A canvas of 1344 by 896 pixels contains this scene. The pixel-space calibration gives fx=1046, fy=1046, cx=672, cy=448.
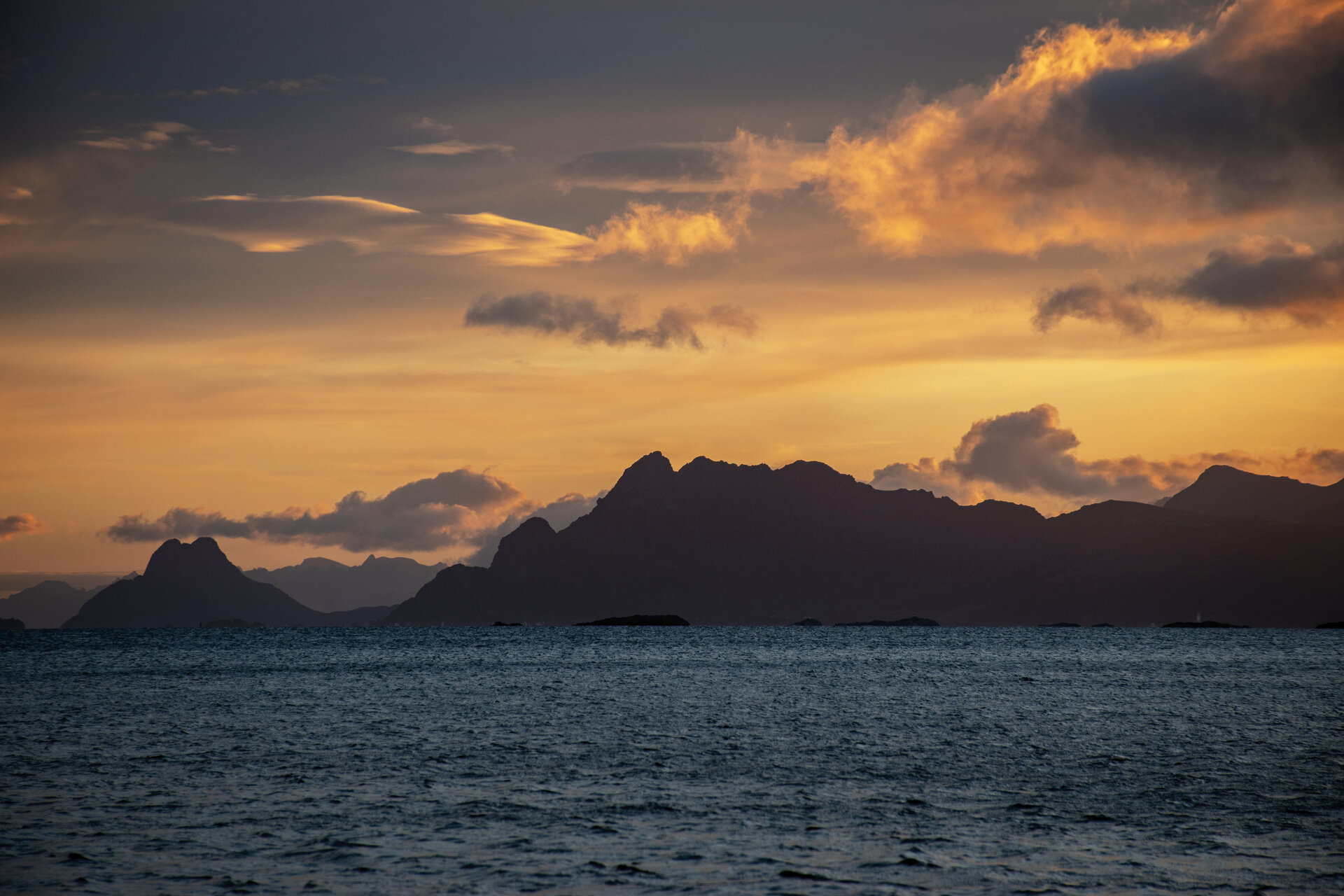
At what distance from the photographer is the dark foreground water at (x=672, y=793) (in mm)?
30578

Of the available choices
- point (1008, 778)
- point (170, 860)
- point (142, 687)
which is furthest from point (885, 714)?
point (142, 687)

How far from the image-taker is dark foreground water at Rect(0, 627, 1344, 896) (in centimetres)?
3058

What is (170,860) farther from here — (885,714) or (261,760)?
(885,714)

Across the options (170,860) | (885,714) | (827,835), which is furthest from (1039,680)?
(170,860)

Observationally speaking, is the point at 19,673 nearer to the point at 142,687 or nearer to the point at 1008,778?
the point at 142,687

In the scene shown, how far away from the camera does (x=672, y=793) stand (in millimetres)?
42094

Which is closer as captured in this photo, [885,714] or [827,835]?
[827,835]

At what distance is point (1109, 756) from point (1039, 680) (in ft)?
209

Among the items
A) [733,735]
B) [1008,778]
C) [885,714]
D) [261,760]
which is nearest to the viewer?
[1008,778]

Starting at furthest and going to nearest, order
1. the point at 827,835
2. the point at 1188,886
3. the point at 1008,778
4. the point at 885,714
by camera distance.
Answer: the point at 885,714
the point at 1008,778
the point at 827,835
the point at 1188,886

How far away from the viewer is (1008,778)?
151 ft

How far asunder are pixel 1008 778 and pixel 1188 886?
16.9m

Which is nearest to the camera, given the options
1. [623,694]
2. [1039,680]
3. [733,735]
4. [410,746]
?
[410,746]

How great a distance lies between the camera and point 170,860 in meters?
32.1
